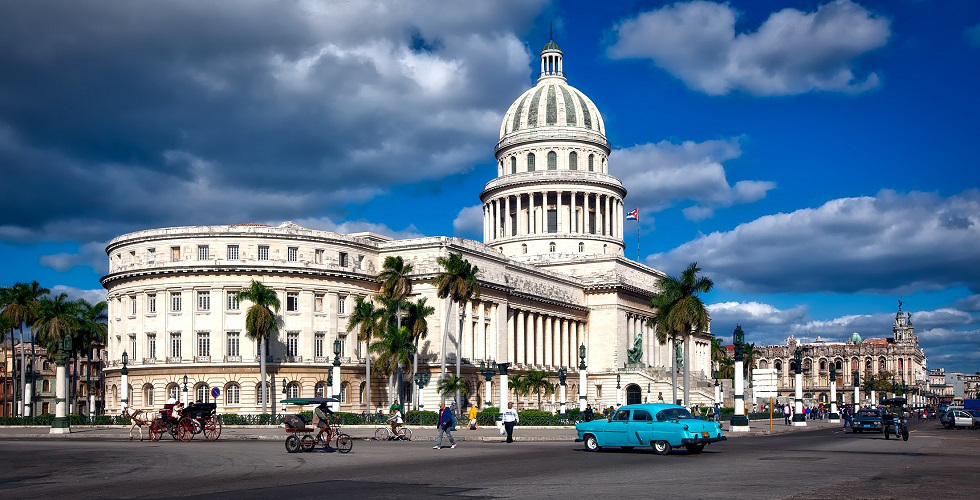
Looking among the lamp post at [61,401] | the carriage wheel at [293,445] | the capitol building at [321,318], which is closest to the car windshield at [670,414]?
the carriage wheel at [293,445]

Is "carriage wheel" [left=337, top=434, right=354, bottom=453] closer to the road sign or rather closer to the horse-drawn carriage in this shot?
the horse-drawn carriage

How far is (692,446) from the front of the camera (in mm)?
34719

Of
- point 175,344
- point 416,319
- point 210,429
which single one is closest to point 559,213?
point 416,319

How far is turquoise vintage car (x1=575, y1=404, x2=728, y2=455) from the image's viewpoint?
3388 centimetres

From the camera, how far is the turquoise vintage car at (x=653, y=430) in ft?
111

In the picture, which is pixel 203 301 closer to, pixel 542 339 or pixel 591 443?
pixel 542 339

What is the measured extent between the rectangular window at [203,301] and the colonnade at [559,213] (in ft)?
172

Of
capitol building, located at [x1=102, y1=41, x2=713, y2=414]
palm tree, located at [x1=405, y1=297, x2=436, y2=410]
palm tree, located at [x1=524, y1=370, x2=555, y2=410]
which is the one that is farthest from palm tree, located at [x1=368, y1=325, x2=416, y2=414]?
palm tree, located at [x1=524, y1=370, x2=555, y2=410]

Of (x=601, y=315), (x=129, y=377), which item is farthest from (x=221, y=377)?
(x=601, y=315)

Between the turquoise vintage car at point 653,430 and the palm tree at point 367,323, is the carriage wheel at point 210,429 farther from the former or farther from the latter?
the palm tree at point 367,323

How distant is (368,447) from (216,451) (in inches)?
250

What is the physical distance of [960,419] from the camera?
72562mm

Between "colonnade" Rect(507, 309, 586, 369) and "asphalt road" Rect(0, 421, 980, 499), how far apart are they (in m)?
61.5

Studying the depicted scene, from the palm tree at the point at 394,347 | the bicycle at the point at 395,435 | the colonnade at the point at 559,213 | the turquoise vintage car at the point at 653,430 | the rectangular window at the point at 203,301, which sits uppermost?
the colonnade at the point at 559,213
